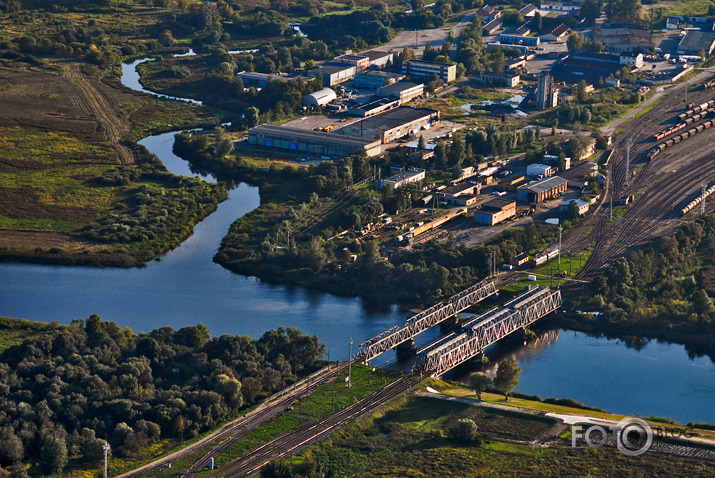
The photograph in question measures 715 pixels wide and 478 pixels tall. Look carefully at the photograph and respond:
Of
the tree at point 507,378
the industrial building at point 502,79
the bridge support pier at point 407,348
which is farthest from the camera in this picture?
the industrial building at point 502,79

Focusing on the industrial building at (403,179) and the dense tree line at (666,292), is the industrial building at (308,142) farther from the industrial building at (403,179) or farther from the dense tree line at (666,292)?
the dense tree line at (666,292)

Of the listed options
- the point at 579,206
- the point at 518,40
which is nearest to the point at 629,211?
the point at 579,206

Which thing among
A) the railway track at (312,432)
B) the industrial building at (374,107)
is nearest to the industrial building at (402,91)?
the industrial building at (374,107)

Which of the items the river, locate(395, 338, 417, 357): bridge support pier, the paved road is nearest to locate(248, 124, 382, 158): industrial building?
the river

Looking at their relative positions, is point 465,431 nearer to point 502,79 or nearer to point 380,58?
point 502,79

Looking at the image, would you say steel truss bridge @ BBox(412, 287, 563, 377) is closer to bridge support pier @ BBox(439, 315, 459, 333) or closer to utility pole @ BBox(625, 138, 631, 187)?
bridge support pier @ BBox(439, 315, 459, 333)

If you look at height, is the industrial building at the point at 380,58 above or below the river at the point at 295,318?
above

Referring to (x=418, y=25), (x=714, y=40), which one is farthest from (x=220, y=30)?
(x=714, y=40)
